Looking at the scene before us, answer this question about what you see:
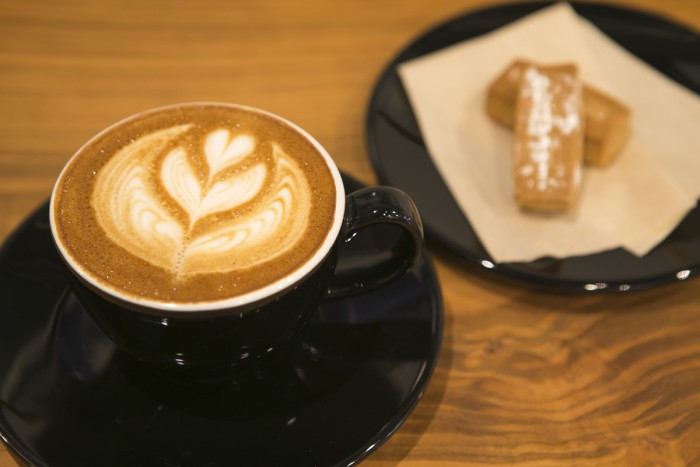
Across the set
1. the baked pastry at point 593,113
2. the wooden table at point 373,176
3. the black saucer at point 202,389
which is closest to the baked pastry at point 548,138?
the baked pastry at point 593,113

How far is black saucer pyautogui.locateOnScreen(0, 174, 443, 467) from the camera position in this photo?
0.64 metres

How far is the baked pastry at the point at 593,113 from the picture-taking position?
1.02 m

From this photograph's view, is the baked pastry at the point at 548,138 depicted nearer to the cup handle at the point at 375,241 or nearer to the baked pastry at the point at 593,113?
the baked pastry at the point at 593,113

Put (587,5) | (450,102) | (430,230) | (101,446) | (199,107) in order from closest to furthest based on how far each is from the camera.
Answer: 1. (101,446)
2. (199,107)
3. (430,230)
4. (450,102)
5. (587,5)

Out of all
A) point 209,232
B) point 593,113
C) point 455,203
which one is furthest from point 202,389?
point 593,113

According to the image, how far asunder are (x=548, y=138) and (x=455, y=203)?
0.19 metres

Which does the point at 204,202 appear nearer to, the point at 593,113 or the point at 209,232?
the point at 209,232

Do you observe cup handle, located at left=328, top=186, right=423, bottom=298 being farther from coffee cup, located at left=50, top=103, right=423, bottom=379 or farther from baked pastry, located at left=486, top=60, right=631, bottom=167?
baked pastry, located at left=486, top=60, right=631, bottom=167

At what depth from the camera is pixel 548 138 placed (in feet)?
3.30

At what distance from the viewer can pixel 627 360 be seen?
815mm

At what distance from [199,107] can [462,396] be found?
44 cm

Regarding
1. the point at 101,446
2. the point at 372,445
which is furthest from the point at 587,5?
the point at 101,446

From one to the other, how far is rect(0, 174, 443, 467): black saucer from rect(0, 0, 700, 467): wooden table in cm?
7

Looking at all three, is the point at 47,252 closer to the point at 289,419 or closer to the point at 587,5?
the point at 289,419
